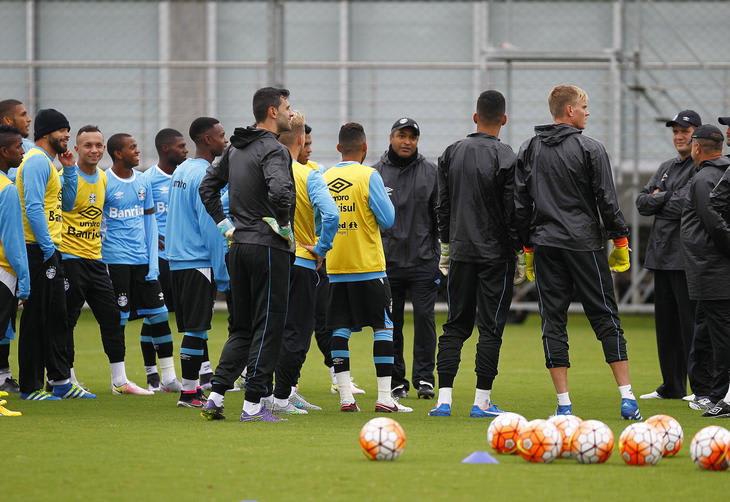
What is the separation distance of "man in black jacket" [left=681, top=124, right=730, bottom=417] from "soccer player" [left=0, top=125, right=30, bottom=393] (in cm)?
469

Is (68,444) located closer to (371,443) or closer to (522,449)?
(371,443)

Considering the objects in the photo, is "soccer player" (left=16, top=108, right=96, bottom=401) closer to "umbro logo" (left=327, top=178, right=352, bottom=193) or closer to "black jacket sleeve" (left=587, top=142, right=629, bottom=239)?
"umbro logo" (left=327, top=178, right=352, bottom=193)

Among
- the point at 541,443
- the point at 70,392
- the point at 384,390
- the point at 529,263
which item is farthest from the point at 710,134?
the point at 70,392

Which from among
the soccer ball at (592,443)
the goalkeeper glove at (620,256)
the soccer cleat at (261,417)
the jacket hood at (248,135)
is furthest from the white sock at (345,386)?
the soccer ball at (592,443)

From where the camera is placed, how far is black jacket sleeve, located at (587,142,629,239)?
8.23 m

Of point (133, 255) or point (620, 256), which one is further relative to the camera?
point (133, 255)

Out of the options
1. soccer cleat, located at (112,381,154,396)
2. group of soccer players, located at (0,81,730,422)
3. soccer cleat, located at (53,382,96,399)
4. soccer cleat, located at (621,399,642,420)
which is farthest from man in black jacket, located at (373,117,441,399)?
soccer cleat, located at (53,382,96,399)

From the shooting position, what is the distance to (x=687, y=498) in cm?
556

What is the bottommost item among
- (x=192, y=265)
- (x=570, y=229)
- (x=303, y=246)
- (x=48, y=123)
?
(x=192, y=265)

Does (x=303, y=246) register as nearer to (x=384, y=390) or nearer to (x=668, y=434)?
(x=384, y=390)

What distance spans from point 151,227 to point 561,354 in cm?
408

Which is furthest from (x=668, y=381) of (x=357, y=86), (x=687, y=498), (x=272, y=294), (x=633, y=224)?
(x=357, y=86)

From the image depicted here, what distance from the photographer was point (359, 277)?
8.99m

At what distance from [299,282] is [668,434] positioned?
3.17 meters
